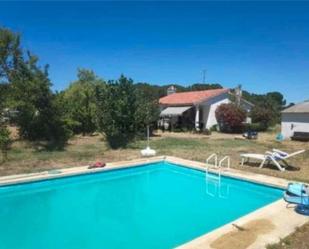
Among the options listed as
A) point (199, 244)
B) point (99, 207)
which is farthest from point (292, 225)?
point (99, 207)

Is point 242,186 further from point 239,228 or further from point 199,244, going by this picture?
point 199,244

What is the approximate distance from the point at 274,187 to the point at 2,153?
1697 cm

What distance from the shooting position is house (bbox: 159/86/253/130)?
38.9 meters

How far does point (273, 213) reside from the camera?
9859mm

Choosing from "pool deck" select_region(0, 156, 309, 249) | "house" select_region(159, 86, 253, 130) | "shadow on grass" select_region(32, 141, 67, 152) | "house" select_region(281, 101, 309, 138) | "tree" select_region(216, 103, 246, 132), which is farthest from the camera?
"house" select_region(159, 86, 253, 130)

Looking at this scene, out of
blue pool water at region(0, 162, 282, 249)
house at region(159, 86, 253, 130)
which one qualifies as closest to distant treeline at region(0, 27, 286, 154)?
blue pool water at region(0, 162, 282, 249)

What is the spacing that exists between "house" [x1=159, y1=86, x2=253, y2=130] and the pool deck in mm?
20780

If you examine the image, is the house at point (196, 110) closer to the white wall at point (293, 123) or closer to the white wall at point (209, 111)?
the white wall at point (209, 111)

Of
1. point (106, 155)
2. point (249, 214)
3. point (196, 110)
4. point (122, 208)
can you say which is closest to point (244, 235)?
point (249, 214)

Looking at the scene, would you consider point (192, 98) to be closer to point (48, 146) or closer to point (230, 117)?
point (230, 117)

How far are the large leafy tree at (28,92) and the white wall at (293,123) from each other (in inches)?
979

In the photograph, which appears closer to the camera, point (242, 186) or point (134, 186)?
point (242, 186)

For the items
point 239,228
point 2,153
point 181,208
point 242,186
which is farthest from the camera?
point 2,153

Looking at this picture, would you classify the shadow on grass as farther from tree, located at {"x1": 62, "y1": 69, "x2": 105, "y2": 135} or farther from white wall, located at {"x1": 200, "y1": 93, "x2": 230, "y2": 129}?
white wall, located at {"x1": 200, "y1": 93, "x2": 230, "y2": 129}
